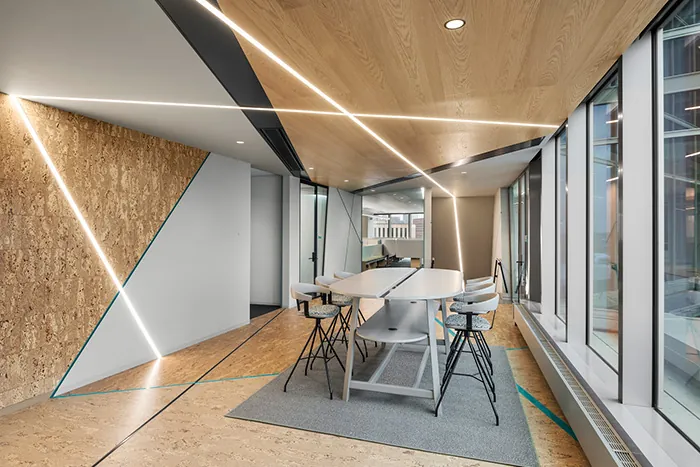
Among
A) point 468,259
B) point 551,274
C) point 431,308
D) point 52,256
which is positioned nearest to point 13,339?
point 52,256

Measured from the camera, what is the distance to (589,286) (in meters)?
3.47

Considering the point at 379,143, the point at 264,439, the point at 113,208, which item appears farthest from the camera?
the point at 379,143

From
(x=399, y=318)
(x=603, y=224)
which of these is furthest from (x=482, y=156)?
(x=399, y=318)

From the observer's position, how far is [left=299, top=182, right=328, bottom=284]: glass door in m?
7.97

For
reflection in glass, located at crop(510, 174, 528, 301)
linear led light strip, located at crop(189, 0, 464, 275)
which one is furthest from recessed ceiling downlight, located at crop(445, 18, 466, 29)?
reflection in glass, located at crop(510, 174, 528, 301)

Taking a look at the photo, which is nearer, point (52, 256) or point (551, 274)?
point (52, 256)

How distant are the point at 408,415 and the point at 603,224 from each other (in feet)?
7.28

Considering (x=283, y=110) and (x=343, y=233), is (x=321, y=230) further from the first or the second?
(x=283, y=110)

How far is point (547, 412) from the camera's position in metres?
3.03

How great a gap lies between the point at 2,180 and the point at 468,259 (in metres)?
10.1

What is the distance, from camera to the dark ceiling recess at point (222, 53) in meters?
1.86

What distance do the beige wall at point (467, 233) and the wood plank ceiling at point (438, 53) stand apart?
7.28 meters

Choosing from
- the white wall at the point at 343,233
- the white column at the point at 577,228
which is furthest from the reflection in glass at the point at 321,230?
the white column at the point at 577,228

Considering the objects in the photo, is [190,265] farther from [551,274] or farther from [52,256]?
[551,274]
